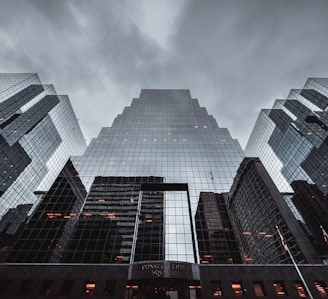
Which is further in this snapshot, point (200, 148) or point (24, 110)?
point (24, 110)

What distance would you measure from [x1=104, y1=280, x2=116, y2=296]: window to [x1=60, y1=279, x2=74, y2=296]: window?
18.0 feet

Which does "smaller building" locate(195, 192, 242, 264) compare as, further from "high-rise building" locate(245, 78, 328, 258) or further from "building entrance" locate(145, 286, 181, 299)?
"high-rise building" locate(245, 78, 328, 258)

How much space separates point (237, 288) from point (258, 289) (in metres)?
3.16

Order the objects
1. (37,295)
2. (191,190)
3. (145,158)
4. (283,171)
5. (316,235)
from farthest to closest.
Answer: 1. (283,171)
2. (316,235)
3. (145,158)
4. (191,190)
5. (37,295)

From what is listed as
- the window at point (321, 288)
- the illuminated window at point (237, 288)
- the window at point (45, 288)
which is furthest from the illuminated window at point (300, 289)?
the window at point (45, 288)

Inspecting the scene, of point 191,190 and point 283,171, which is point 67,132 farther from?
point 283,171

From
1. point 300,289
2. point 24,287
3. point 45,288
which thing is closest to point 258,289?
point 300,289

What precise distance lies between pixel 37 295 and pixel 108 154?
42.8m

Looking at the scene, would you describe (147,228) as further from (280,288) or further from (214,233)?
(280,288)

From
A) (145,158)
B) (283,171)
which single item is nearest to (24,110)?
(145,158)

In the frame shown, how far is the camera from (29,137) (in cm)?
10400

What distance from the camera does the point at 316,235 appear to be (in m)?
76.2

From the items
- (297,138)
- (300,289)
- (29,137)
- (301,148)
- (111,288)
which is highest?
(29,137)

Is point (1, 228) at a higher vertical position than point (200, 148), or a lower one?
lower
